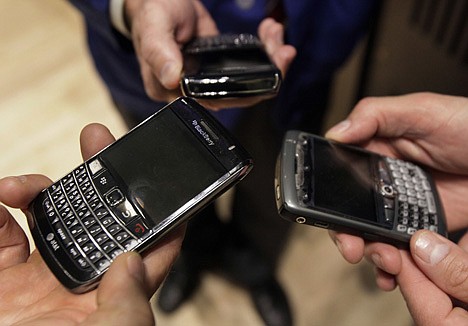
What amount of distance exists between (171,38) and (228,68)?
0.28 ft

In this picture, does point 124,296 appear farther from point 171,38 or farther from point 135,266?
point 171,38

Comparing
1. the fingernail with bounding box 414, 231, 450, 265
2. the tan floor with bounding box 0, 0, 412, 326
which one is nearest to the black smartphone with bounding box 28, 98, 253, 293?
the fingernail with bounding box 414, 231, 450, 265

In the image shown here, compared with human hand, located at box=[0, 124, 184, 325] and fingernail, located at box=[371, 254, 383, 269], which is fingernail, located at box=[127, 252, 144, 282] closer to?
human hand, located at box=[0, 124, 184, 325]

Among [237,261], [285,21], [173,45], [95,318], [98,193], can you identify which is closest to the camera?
[95,318]

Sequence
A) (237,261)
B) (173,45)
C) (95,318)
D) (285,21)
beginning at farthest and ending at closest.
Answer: (237,261)
(285,21)
(173,45)
(95,318)

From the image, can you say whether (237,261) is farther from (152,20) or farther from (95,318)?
(95,318)

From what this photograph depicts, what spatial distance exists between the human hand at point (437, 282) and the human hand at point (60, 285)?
266mm

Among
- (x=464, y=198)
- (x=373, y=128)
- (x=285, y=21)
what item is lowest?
(x=464, y=198)

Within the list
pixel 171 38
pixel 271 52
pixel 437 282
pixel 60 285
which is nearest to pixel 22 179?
pixel 60 285

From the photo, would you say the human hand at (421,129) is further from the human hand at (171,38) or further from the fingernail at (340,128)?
the human hand at (171,38)

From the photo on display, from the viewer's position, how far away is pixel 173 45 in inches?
25.8

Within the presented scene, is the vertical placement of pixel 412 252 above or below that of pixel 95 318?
below

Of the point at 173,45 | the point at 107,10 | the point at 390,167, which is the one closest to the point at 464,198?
the point at 390,167

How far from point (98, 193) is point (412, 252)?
0.35m
